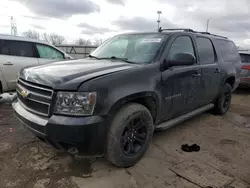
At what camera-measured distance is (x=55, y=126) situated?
234 cm

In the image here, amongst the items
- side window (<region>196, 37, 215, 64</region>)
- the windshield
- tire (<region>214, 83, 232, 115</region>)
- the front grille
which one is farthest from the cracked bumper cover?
tire (<region>214, 83, 232, 115</region>)

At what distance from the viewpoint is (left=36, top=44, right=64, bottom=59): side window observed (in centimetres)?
645

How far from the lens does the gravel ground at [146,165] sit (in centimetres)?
263

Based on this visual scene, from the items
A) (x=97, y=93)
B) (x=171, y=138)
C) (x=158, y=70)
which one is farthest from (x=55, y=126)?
(x=171, y=138)

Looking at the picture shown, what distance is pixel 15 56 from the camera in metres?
5.91

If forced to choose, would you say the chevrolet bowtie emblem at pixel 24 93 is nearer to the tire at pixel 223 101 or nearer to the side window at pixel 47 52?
the side window at pixel 47 52

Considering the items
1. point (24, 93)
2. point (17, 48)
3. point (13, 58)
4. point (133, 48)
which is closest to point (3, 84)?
point (13, 58)

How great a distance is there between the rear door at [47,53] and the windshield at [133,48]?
2758 millimetres

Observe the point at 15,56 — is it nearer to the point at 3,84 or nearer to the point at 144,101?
the point at 3,84

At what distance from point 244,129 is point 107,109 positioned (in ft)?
11.6

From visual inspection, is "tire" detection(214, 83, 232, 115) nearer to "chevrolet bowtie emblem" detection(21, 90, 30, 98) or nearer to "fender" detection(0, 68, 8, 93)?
"chevrolet bowtie emblem" detection(21, 90, 30, 98)

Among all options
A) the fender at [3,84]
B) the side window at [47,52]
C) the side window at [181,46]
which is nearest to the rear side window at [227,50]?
the side window at [181,46]

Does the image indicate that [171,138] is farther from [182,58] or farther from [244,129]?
[244,129]

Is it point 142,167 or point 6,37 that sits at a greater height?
point 6,37
